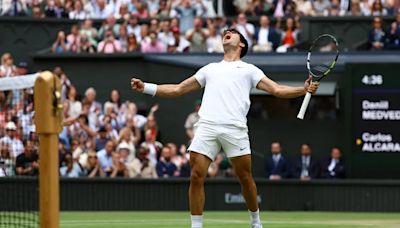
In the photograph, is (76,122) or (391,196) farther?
(76,122)

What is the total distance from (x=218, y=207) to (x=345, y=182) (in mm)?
2255

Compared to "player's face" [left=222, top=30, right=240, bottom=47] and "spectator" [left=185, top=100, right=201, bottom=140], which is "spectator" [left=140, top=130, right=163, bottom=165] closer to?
"spectator" [left=185, top=100, right=201, bottom=140]

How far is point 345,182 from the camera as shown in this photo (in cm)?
2159

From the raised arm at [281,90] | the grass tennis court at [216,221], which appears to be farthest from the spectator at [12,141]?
the raised arm at [281,90]

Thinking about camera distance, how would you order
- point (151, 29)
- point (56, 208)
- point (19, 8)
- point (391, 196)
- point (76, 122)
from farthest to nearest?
point (19, 8) < point (151, 29) < point (76, 122) < point (391, 196) < point (56, 208)

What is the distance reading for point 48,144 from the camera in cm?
901

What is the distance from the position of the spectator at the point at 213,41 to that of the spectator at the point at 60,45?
306 centimetres

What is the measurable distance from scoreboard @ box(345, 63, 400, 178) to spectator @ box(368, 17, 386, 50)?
2.19 m

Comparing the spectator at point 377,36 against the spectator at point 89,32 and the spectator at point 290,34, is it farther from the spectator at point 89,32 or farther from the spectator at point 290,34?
the spectator at point 89,32

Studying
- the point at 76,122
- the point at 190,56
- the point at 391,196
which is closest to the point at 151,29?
the point at 190,56

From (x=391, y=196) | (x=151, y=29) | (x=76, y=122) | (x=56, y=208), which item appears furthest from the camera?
(x=151, y=29)

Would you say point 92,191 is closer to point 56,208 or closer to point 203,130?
point 203,130

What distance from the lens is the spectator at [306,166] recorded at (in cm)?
2231

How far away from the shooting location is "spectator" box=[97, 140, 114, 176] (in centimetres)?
2234
